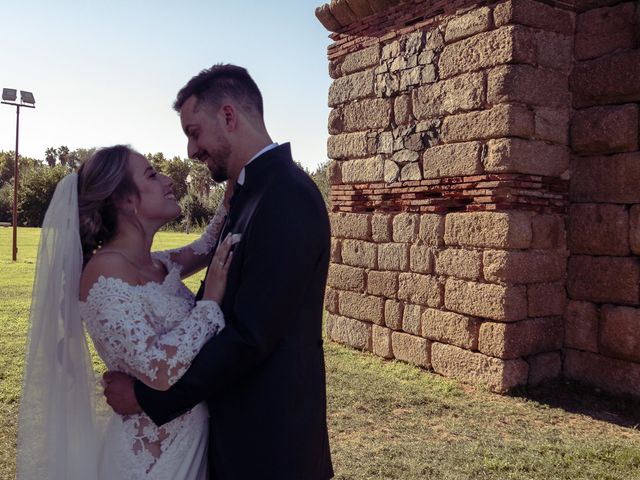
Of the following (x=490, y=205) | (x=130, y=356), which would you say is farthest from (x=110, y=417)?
(x=490, y=205)

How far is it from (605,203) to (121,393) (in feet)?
16.4

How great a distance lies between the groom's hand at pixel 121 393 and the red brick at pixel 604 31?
5.45 meters

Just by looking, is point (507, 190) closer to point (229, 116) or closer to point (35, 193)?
point (229, 116)

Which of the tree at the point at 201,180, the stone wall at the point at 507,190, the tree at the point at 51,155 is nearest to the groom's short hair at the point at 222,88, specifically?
the stone wall at the point at 507,190

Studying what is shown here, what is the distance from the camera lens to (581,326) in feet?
19.0

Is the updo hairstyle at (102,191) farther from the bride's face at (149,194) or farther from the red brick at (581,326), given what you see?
the red brick at (581,326)

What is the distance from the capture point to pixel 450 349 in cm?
609

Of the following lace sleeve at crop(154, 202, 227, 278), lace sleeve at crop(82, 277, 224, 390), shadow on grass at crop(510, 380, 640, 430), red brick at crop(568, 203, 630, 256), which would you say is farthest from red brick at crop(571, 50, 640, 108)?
lace sleeve at crop(82, 277, 224, 390)

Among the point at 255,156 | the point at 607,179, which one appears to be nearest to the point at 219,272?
the point at 255,156

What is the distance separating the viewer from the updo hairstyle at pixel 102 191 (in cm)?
232

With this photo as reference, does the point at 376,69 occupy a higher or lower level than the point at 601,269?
higher

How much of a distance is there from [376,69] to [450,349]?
11.3 ft

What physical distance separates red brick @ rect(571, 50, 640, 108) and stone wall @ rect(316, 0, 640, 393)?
0.02m

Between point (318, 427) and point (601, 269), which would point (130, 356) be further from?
point (601, 269)
